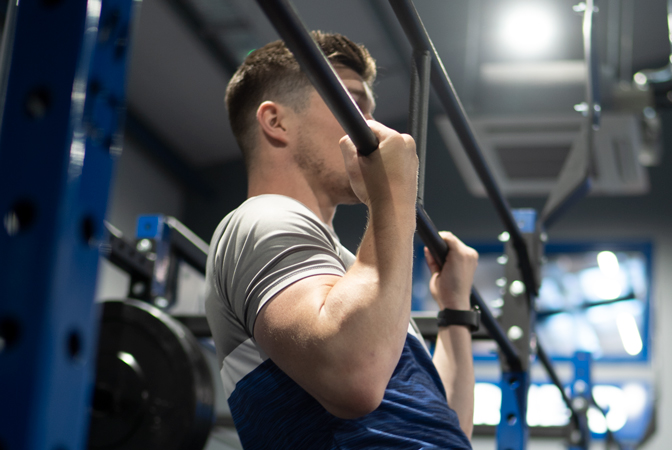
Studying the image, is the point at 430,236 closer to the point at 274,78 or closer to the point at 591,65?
the point at 274,78

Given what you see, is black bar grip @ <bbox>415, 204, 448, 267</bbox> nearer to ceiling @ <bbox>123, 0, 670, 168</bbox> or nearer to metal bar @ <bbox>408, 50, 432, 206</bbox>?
metal bar @ <bbox>408, 50, 432, 206</bbox>

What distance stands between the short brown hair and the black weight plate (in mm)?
444

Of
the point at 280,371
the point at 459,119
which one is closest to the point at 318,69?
the point at 280,371

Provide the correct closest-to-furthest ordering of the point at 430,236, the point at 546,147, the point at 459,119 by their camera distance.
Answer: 1. the point at 430,236
2. the point at 459,119
3. the point at 546,147

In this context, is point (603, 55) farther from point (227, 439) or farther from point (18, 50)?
point (18, 50)

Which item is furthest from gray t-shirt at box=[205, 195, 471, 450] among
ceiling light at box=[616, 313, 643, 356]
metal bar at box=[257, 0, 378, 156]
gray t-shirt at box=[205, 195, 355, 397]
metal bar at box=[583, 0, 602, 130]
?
ceiling light at box=[616, 313, 643, 356]

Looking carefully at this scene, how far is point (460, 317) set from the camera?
125 centimetres

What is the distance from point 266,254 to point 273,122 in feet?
1.20

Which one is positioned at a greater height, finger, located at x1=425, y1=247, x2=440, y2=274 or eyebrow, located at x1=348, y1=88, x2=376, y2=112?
eyebrow, located at x1=348, y1=88, x2=376, y2=112

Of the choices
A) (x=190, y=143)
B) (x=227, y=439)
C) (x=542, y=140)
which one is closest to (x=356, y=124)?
(x=227, y=439)

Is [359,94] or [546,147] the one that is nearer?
[359,94]

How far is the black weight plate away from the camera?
138 cm

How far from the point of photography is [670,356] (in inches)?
210

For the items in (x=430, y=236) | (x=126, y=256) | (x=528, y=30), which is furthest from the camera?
(x=528, y=30)
